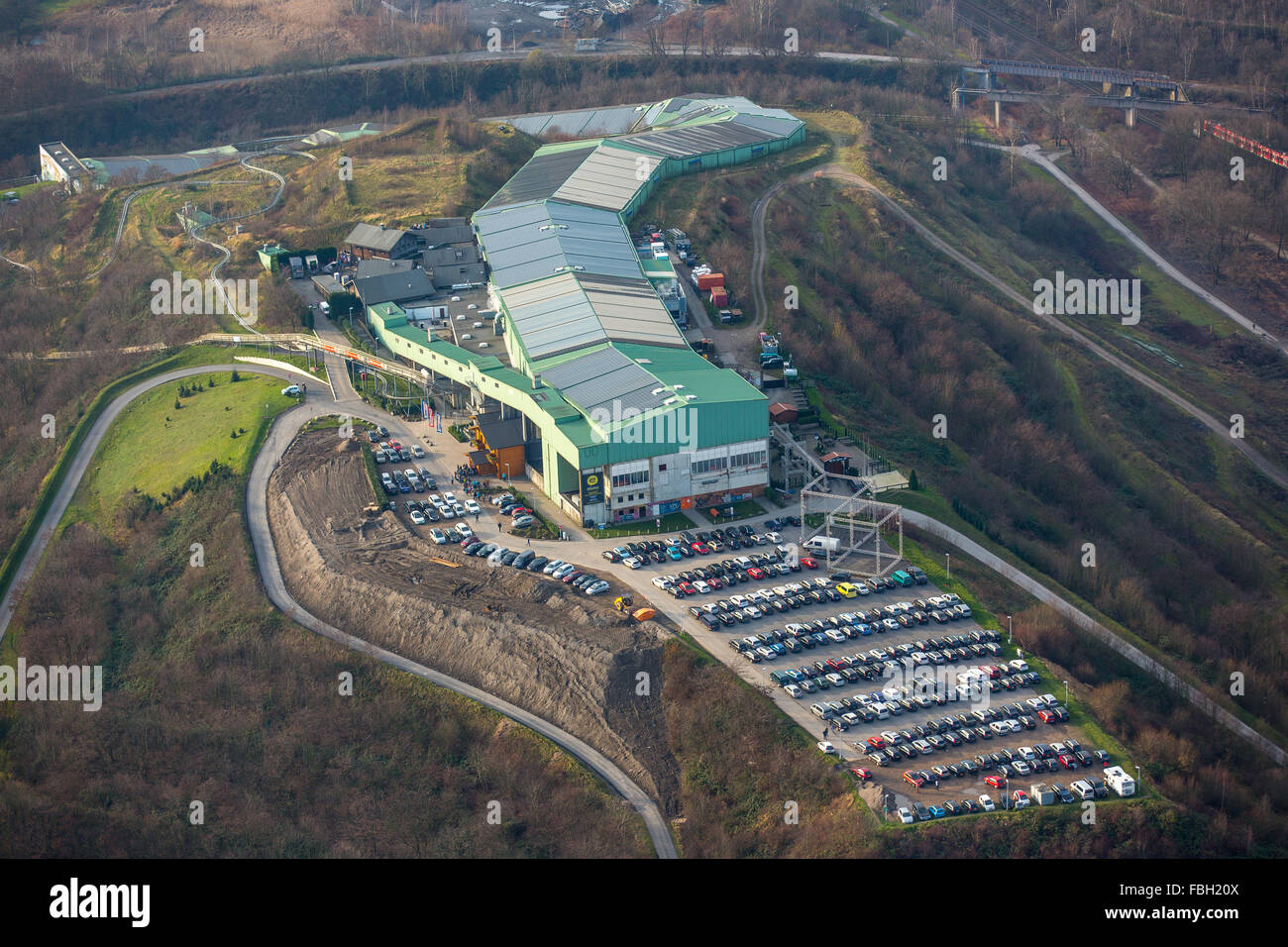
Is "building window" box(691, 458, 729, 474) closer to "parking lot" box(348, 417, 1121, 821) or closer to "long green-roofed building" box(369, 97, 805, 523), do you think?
"long green-roofed building" box(369, 97, 805, 523)

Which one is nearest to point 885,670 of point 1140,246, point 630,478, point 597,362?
point 630,478

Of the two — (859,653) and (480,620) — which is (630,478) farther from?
(859,653)

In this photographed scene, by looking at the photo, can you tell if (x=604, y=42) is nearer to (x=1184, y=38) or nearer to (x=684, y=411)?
(x=1184, y=38)

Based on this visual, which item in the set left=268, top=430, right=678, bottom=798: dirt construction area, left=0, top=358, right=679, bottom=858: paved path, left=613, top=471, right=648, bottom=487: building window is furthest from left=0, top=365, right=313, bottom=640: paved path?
left=613, top=471, right=648, bottom=487: building window

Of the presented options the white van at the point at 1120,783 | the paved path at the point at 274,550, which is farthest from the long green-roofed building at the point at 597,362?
the white van at the point at 1120,783

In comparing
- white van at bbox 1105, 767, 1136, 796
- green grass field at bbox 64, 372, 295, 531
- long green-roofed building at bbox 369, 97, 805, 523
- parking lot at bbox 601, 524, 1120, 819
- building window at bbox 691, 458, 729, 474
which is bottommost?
white van at bbox 1105, 767, 1136, 796
